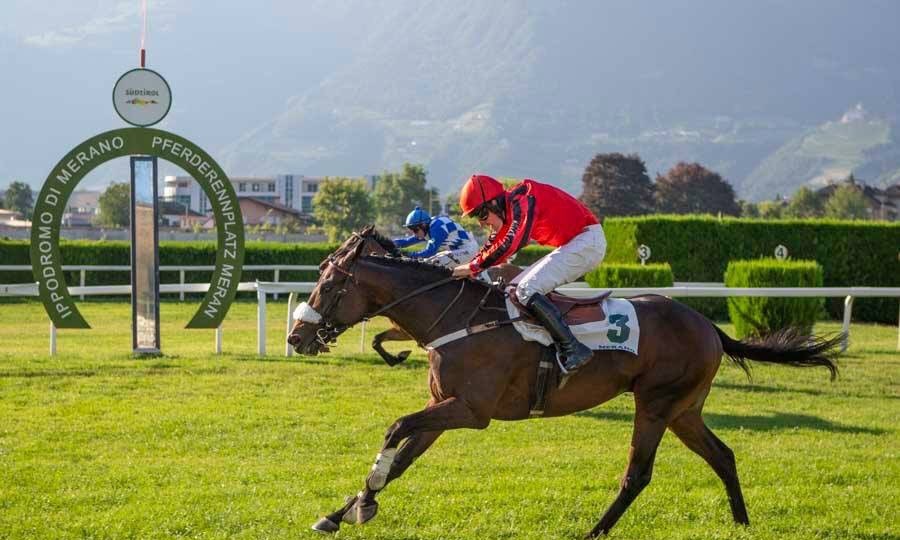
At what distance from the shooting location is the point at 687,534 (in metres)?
6.13

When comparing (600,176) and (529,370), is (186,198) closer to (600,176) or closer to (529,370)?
(600,176)

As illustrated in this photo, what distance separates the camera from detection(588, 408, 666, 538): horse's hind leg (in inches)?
241

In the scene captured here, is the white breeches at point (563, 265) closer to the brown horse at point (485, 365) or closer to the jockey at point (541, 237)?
the jockey at point (541, 237)

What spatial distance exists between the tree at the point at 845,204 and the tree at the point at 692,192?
16.0 metres

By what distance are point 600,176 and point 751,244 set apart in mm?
57026

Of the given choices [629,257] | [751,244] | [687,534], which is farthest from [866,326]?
[687,534]

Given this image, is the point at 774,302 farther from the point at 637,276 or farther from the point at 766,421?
the point at 766,421

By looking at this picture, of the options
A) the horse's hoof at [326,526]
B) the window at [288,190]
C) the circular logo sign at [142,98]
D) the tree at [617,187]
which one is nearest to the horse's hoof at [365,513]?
the horse's hoof at [326,526]

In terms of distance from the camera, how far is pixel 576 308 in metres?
6.40

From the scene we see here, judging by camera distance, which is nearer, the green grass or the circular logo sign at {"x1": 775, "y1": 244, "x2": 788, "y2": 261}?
the green grass

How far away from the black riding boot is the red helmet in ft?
2.00

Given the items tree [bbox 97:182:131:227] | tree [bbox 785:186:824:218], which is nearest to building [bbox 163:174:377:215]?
tree [bbox 97:182:131:227]

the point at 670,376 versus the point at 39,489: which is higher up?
the point at 670,376

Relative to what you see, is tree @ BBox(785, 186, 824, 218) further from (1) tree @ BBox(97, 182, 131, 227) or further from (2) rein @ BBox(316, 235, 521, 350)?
(2) rein @ BBox(316, 235, 521, 350)
